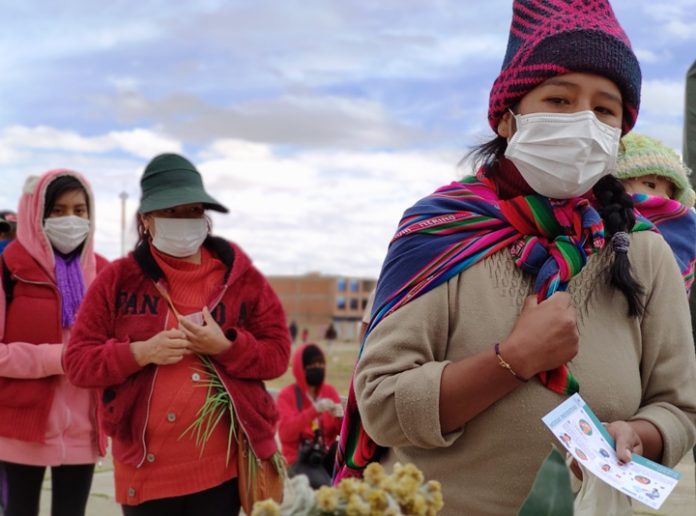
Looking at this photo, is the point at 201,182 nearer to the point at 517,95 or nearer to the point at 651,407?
A: the point at 517,95

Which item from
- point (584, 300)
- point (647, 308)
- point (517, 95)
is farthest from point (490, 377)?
point (517, 95)

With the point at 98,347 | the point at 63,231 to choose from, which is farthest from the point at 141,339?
the point at 63,231

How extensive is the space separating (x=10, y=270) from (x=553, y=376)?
9.89ft

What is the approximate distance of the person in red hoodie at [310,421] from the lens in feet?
18.4

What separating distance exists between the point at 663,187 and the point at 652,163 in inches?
4.8

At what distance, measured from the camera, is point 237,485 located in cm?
350

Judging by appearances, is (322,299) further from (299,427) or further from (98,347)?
(98,347)

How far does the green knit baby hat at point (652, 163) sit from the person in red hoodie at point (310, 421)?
2.88 meters

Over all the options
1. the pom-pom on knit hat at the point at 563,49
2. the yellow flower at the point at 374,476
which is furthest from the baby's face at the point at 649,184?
the yellow flower at the point at 374,476

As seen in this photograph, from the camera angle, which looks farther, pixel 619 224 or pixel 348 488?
pixel 619 224

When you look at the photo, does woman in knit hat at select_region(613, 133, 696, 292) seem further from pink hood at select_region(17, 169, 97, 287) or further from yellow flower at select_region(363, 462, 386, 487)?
pink hood at select_region(17, 169, 97, 287)

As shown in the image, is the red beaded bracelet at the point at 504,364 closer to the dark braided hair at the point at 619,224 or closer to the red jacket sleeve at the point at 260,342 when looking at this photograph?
the dark braided hair at the point at 619,224

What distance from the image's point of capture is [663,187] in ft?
10.2

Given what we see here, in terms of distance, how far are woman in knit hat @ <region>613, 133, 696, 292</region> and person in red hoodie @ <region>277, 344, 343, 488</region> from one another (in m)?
2.88
